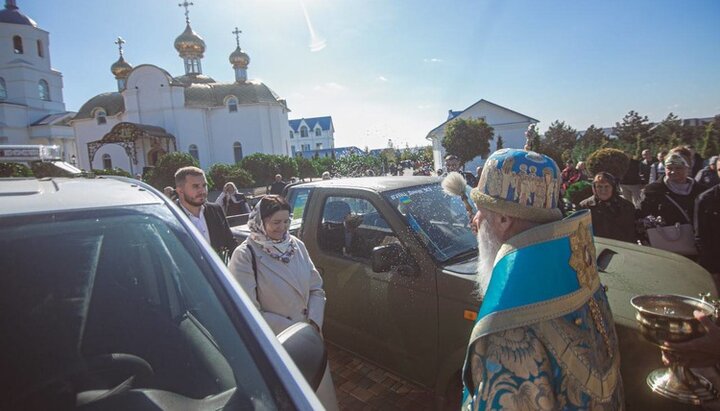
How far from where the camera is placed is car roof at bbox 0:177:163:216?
160 cm

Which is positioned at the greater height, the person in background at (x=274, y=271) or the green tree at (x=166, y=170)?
the green tree at (x=166, y=170)

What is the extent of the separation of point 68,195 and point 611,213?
4.85 m

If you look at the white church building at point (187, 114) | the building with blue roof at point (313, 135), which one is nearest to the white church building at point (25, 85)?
the white church building at point (187, 114)

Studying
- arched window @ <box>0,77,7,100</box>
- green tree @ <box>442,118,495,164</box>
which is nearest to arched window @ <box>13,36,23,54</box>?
arched window @ <box>0,77,7,100</box>

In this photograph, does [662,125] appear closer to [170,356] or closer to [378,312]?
[378,312]

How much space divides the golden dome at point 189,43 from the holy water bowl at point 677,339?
48201 millimetres

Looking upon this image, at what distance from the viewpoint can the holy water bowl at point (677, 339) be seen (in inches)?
70.2

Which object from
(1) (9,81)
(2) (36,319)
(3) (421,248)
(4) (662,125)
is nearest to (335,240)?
(3) (421,248)

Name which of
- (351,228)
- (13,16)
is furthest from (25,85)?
(351,228)

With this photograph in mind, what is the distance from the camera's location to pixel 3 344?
54.8 inches

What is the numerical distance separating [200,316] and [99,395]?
425mm

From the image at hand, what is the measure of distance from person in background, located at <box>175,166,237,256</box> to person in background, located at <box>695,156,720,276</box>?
16.4ft

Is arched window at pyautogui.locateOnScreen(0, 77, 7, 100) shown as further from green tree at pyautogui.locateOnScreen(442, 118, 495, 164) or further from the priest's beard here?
the priest's beard

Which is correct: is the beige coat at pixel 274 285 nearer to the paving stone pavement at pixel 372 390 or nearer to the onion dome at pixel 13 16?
the paving stone pavement at pixel 372 390
